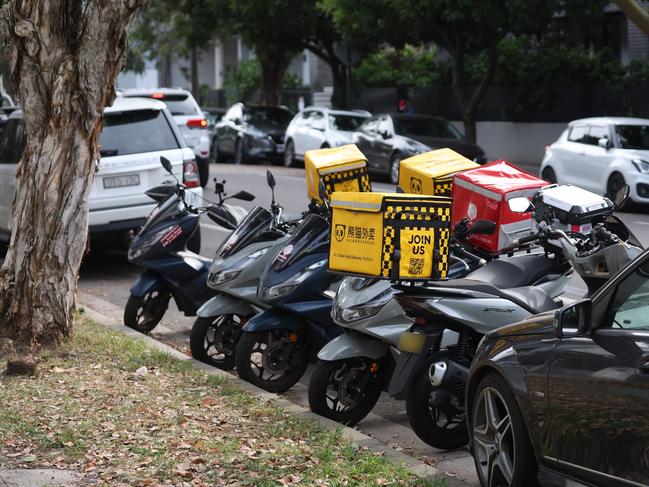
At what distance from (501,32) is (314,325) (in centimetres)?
2154

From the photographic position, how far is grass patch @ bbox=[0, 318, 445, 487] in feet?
20.4

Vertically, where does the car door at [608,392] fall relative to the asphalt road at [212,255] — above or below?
above

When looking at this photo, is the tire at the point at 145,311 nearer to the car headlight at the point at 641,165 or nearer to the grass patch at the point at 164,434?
the grass patch at the point at 164,434

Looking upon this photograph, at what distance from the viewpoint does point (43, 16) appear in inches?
362

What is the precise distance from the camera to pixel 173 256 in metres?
10.2

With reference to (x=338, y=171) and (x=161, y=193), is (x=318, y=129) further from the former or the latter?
(x=338, y=171)

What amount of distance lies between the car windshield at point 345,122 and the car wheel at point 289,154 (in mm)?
1662

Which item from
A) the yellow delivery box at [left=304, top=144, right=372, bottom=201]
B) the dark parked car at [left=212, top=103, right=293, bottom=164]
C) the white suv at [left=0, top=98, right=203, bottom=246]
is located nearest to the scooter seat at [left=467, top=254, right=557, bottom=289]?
the yellow delivery box at [left=304, top=144, right=372, bottom=201]

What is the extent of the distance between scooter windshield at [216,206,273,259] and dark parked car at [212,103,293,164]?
23.6 m

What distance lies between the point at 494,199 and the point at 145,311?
157 inches

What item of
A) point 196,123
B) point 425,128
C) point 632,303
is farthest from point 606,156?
point 632,303

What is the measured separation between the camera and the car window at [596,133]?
70.2ft

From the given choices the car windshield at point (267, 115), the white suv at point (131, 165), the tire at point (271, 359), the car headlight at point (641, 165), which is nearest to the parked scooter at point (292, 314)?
the tire at point (271, 359)

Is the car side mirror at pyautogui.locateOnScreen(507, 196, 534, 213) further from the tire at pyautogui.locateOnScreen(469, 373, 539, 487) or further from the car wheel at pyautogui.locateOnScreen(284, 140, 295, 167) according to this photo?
the car wheel at pyautogui.locateOnScreen(284, 140, 295, 167)
